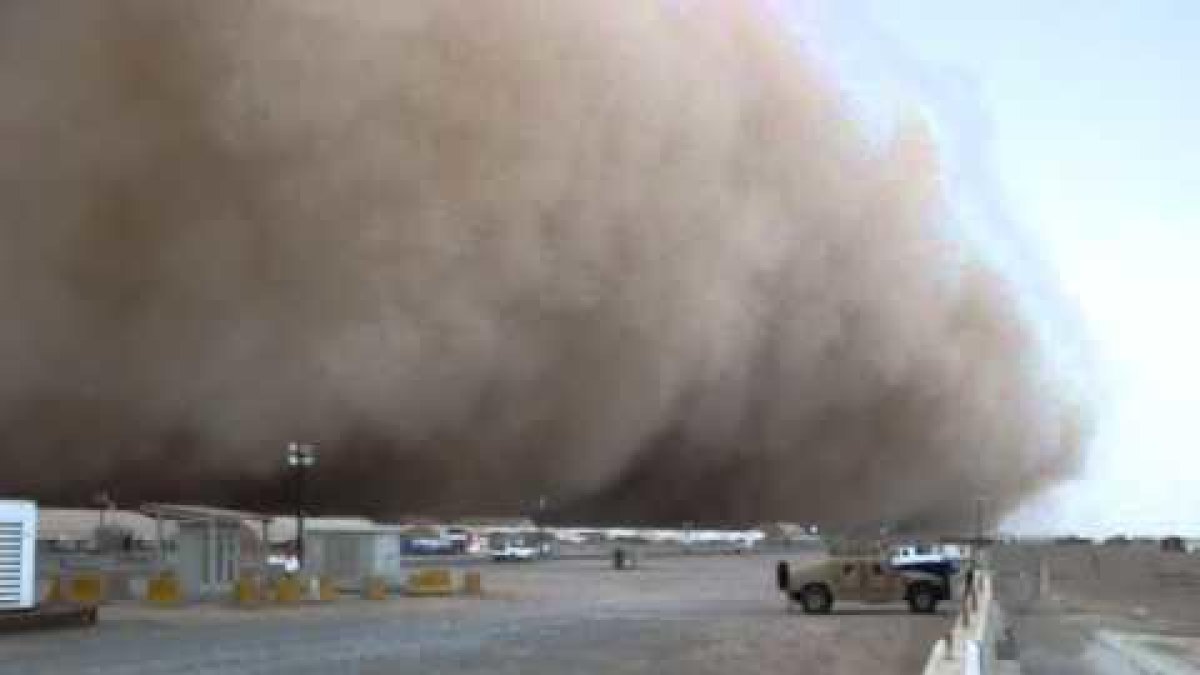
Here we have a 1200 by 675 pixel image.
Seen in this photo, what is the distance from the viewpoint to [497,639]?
51.3 feet

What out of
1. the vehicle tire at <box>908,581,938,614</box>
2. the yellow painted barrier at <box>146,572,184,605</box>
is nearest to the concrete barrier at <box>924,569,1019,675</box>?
the vehicle tire at <box>908,581,938,614</box>

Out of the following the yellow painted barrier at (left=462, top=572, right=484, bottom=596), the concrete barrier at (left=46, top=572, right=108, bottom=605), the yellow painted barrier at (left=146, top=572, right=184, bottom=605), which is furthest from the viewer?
the yellow painted barrier at (left=462, top=572, right=484, bottom=596)

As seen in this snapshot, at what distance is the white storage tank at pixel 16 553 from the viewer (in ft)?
54.1

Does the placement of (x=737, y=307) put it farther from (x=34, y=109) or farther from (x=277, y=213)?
(x=34, y=109)

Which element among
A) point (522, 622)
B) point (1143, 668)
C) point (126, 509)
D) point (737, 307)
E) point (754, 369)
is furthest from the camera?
point (126, 509)

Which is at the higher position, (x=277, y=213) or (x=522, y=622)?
(x=277, y=213)

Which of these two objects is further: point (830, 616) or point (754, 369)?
point (754, 369)

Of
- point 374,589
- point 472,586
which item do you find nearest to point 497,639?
point 374,589

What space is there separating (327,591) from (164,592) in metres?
2.57

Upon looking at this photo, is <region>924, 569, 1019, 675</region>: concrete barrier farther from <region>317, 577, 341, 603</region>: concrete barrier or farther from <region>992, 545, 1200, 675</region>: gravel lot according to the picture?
<region>317, 577, 341, 603</region>: concrete barrier

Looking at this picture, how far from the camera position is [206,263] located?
31.6 meters

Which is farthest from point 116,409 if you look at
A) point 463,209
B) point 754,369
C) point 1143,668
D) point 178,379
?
point 1143,668

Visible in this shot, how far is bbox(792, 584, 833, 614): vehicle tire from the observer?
2055 cm

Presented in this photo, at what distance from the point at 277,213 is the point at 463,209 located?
372 centimetres
